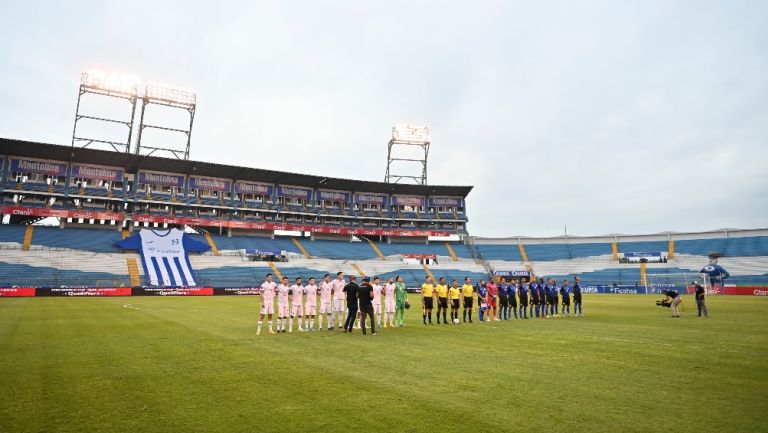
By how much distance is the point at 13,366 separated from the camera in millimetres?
8789

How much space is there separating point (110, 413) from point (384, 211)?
69.1m

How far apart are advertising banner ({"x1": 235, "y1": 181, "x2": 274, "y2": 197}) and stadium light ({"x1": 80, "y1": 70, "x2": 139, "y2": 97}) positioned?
1811 cm

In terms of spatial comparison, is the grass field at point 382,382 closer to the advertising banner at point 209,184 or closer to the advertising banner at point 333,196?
the advertising banner at point 209,184

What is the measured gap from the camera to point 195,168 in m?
61.4

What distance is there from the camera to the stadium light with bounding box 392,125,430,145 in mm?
78938

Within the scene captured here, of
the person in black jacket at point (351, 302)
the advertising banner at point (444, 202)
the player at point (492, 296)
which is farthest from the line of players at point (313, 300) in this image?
the advertising banner at point (444, 202)

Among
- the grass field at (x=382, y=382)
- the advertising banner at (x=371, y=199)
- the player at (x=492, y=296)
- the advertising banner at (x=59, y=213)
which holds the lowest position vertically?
the grass field at (x=382, y=382)

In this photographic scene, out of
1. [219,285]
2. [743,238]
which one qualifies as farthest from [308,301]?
[743,238]

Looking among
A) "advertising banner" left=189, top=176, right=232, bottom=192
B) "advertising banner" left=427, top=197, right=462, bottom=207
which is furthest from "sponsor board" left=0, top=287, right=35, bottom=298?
"advertising banner" left=427, top=197, right=462, bottom=207

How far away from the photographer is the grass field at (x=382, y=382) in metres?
5.54

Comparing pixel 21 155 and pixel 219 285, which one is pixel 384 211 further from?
pixel 21 155

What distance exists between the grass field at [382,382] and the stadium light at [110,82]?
5262cm

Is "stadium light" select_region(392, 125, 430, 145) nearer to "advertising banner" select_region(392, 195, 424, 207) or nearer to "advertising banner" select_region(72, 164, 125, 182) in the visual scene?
"advertising banner" select_region(392, 195, 424, 207)

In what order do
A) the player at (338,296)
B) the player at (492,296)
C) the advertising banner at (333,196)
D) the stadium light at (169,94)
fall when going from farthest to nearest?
1. the advertising banner at (333,196)
2. the stadium light at (169,94)
3. the player at (492,296)
4. the player at (338,296)
